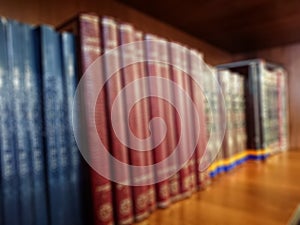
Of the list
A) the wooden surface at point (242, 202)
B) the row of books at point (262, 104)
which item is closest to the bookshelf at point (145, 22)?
the row of books at point (262, 104)

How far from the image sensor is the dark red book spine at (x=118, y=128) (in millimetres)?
381

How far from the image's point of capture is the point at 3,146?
0.30m

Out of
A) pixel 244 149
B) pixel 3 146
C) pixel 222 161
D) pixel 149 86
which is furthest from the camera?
pixel 244 149

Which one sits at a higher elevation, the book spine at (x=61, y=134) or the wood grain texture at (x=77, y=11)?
the wood grain texture at (x=77, y=11)

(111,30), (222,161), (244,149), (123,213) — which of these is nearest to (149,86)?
(111,30)

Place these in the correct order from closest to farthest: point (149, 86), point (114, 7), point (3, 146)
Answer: point (3, 146)
point (149, 86)
point (114, 7)

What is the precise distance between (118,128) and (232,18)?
1.66 feet

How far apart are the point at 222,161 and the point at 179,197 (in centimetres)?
25

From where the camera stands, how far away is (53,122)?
0.34m

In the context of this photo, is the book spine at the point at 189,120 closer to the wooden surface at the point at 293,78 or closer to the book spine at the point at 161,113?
the book spine at the point at 161,113

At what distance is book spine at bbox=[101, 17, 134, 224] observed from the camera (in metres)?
A: 0.38

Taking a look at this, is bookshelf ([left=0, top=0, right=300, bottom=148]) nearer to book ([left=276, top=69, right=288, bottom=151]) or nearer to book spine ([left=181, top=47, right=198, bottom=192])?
book ([left=276, top=69, right=288, bottom=151])

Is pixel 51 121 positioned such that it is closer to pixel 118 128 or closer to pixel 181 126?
pixel 118 128

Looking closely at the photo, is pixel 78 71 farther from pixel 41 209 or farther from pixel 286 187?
pixel 286 187
